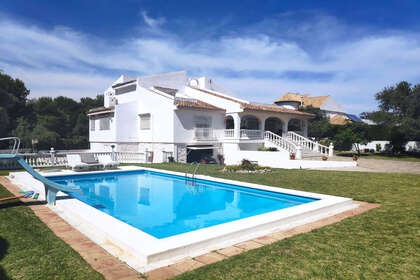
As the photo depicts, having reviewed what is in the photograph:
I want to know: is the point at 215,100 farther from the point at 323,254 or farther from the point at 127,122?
the point at 323,254

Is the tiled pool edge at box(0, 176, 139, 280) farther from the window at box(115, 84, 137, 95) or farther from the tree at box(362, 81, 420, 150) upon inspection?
the tree at box(362, 81, 420, 150)

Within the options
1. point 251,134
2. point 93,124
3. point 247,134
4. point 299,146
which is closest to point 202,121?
point 247,134

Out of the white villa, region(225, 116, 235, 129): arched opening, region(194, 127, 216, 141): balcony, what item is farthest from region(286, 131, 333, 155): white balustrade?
region(194, 127, 216, 141): balcony

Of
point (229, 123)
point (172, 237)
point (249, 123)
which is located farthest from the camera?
point (249, 123)

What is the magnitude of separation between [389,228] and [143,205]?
7806 mm

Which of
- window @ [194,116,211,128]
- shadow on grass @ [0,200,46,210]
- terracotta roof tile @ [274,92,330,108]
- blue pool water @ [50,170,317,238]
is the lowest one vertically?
blue pool water @ [50,170,317,238]

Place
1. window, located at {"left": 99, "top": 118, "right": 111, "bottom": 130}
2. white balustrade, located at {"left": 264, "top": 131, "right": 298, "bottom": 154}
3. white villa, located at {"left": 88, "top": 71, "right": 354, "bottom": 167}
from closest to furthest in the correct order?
1. white villa, located at {"left": 88, "top": 71, "right": 354, "bottom": 167}
2. white balustrade, located at {"left": 264, "top": 131, "right": 298, "bottom": 154}
3. window, located at {"left": 99, "top": 118, "right": 111, "bottom": 130}

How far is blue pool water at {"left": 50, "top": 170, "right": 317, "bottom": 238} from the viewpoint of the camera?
27.1 feet

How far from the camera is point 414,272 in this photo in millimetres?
4156

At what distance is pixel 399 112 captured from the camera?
100 feet

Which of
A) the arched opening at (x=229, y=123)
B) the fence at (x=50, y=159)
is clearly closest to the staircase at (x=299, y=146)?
the arched opening at (x=229, y=123)

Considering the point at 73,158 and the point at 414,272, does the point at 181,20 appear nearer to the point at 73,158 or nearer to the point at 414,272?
the point at 73,158

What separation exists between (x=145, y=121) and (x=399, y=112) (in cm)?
2805

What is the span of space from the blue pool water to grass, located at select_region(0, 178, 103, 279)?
2.54m
